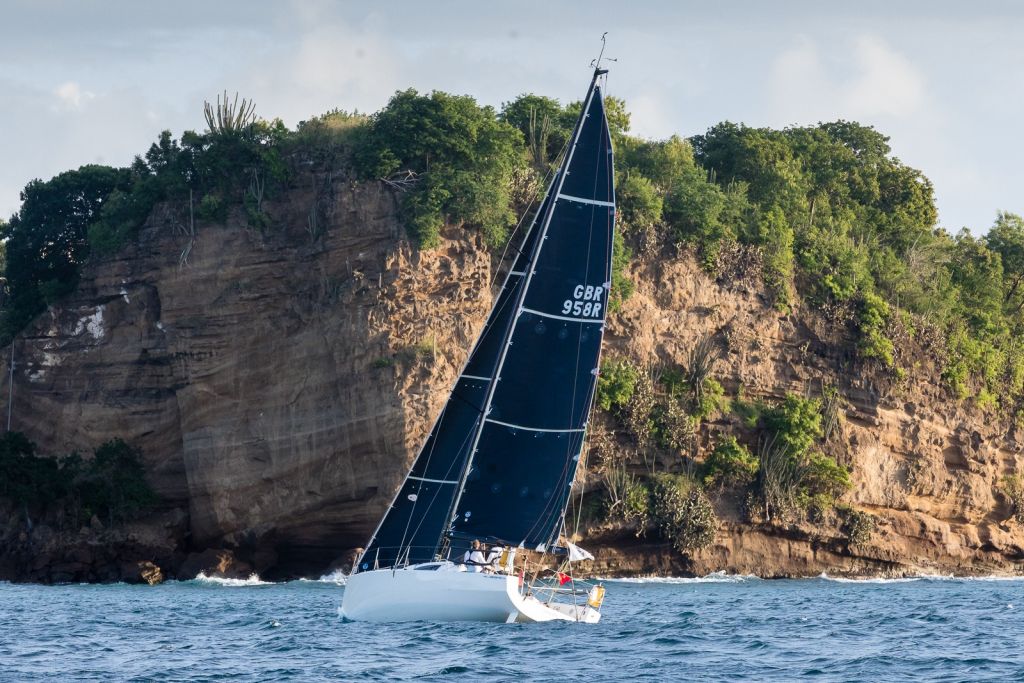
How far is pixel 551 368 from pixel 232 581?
63.0 ft

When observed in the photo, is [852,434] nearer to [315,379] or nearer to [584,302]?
[315,379]

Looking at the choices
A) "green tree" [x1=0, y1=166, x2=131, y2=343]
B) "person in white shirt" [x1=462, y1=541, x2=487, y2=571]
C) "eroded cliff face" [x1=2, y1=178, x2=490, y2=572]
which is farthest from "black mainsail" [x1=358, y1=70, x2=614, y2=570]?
"green tree" [x1=0, y1=166, x2=131, y2=343]

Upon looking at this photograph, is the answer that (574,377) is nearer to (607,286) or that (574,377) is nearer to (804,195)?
(607,286)

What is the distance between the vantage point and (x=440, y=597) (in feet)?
96.3

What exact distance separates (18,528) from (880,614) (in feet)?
91.1

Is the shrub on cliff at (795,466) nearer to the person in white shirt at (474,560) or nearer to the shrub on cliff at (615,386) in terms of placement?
the shrub on cliff at (615,386)

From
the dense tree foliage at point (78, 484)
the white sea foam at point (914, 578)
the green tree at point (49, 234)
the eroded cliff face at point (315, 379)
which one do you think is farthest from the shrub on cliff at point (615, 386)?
the green tree at point (49, 234)

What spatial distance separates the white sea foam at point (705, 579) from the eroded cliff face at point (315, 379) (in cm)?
47

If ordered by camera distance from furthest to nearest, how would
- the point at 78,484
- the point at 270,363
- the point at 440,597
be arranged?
1. the point at 78,484
2. the point at 270,363
3. the point at 440,597

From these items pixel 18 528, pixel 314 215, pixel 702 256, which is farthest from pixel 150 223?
pixel 702 256

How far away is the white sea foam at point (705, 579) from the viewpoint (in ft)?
156

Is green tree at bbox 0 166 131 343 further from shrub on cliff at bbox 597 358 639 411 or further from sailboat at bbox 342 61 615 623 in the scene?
sailboat at bbox 342 61 615 623

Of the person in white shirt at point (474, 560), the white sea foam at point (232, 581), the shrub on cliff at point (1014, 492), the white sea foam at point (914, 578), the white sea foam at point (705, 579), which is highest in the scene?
the shrub on cliff at point (1014, 492)

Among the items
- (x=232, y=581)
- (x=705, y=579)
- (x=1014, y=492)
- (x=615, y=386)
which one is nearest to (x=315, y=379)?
(x=232, y=581)
